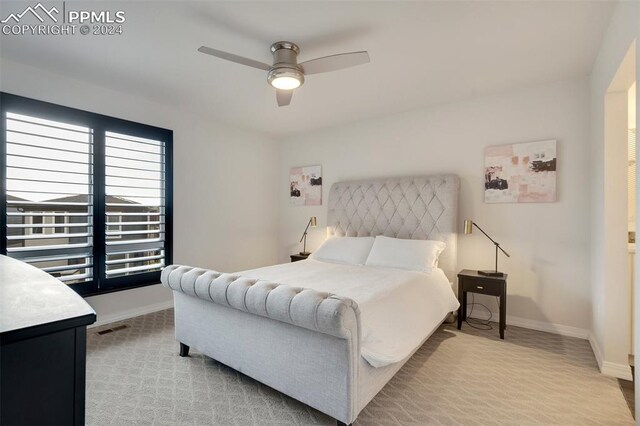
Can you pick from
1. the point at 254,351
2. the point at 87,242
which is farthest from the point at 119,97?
the point at 254,351

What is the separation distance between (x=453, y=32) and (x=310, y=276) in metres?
2.40

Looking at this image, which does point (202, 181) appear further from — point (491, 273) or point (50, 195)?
point (491, 273)

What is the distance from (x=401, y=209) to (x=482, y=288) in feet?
4.33

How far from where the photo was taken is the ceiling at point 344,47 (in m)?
2.11

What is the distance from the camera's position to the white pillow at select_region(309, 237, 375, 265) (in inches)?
150

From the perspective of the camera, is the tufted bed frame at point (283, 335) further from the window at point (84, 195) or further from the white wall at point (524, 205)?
the white wall at point (524, 205)

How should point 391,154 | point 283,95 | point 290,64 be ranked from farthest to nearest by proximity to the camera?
point 391,154 < point 283,95 < point 290,64

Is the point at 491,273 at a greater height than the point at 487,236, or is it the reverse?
the point at 487,236

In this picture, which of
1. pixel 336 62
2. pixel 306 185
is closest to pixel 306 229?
pixel 306 185

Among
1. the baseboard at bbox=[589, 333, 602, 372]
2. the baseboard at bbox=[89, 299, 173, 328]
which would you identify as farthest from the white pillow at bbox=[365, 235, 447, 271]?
the baseboard at bbox=[89, 299, 173, 328]

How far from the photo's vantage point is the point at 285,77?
2.47 meters

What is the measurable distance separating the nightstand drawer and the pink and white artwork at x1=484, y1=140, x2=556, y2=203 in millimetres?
987

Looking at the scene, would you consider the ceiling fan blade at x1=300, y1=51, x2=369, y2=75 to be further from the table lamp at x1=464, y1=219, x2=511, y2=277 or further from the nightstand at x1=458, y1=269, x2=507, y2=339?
the nightstand at x1=458, y1=269, x2=507, y2=339

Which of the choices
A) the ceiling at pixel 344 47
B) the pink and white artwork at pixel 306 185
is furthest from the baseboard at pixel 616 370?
the pink and white artwork at pixel 306 185
